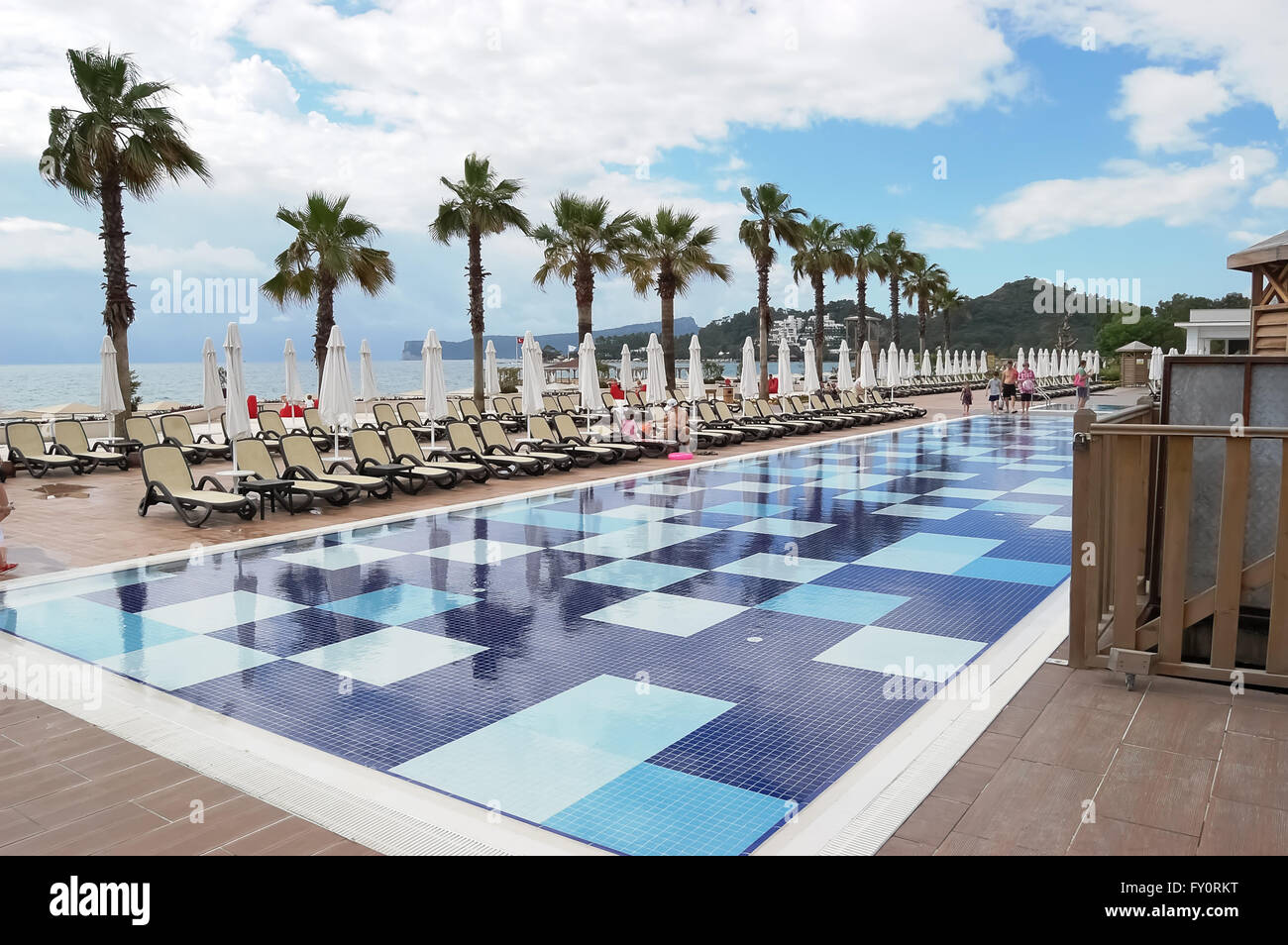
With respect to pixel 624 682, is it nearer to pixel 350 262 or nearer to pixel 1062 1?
pixel 1062 1

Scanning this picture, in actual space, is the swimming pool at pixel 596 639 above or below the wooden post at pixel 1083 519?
below

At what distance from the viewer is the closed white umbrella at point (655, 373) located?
20750mm

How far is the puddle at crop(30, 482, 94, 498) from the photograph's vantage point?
39.8ft

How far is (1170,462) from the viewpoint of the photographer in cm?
422

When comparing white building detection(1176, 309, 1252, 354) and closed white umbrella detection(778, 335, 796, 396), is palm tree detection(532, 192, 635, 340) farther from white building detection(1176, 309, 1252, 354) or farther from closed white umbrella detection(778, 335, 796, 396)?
white building detection(1176, 309, 1252, 354)

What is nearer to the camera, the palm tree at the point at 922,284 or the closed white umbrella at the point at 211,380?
the closed white umbrella at the point at 211,380

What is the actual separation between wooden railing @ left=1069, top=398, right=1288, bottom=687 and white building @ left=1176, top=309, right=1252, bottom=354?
37.6 m

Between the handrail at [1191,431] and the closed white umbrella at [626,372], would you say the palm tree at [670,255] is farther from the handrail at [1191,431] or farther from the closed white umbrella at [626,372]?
the handrail at [1191,431]

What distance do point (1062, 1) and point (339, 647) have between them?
52.9ft

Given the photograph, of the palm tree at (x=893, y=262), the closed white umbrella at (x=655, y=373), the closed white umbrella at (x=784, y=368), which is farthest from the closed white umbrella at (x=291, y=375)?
the palm tree at (x=893, y=262)

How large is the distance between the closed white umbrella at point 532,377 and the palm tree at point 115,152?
7.38 meters

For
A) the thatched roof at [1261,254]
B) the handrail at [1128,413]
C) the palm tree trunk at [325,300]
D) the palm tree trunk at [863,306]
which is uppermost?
the palm tree trunk at [863,306]

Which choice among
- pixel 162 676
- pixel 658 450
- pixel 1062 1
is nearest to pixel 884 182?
pixel 1062 1

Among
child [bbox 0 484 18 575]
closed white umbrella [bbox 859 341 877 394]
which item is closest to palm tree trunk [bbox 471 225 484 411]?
closed white umbrella [bbox 859 341 877 394]
